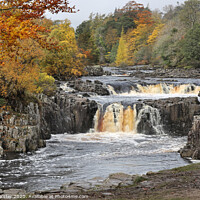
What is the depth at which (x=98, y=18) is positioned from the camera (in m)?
100

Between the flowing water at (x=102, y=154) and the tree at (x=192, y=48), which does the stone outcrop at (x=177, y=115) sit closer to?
the flowing water at (x=102, y=154)

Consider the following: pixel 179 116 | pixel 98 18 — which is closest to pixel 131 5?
pixel 98 18

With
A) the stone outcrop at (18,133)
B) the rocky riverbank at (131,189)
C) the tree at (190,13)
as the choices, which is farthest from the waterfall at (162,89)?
the tree at (190,13)

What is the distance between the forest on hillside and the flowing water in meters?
4.44

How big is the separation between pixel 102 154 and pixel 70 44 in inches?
913

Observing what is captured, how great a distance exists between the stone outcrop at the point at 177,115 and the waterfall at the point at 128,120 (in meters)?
0.16

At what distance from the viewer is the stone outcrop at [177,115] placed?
20625 mm

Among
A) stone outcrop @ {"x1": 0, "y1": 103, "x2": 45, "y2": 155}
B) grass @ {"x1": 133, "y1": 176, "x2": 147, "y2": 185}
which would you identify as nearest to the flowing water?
stone outcrop @ {"x1": 0, "y1": 103, "x2": 45, "y2": 155}

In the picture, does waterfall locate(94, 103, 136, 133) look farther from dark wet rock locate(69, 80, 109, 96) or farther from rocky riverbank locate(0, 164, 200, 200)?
rocky riverbank locate(0, 164, 200, 200)

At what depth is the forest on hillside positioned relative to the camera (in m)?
10.4

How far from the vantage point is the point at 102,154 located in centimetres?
1441

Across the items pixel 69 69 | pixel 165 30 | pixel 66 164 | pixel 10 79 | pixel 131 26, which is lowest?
pixel 66 164

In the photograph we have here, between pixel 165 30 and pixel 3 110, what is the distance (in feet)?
149

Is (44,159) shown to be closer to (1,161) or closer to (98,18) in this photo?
(1,161)
